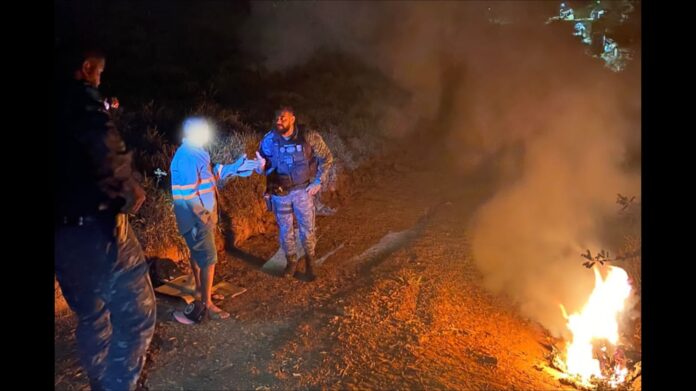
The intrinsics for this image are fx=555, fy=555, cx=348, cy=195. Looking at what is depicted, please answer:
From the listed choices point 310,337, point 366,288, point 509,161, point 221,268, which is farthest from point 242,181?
point 509,161

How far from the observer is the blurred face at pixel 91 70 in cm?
302

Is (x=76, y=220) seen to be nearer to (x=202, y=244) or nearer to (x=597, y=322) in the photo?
(x=202, y=244)

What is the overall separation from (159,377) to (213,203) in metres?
1.39

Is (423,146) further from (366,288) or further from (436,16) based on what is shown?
(366,288)

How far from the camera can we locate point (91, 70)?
3.04 meters

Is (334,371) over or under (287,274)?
under

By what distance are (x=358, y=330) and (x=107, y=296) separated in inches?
89.7

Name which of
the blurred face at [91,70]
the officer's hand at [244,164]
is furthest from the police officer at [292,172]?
the blurred face at [91,70]

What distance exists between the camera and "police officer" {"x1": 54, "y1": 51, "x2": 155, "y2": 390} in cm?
291

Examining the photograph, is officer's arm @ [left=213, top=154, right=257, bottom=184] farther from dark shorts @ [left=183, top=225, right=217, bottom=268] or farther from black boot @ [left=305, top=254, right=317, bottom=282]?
black boot @ [left=305, top=254, right=317, bottom=282]

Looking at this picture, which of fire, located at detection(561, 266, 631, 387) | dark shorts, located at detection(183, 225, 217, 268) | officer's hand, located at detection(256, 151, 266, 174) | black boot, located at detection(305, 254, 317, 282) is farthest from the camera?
black boot, located at detection(305, 254, 317, 282)

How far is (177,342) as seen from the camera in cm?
438

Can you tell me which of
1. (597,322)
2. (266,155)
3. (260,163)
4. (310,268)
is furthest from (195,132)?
(597,322)

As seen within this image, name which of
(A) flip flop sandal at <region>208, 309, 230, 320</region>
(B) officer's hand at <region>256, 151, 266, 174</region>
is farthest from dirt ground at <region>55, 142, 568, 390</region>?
(B) officer's hand at <region>256, 151, 266, 174</region>
